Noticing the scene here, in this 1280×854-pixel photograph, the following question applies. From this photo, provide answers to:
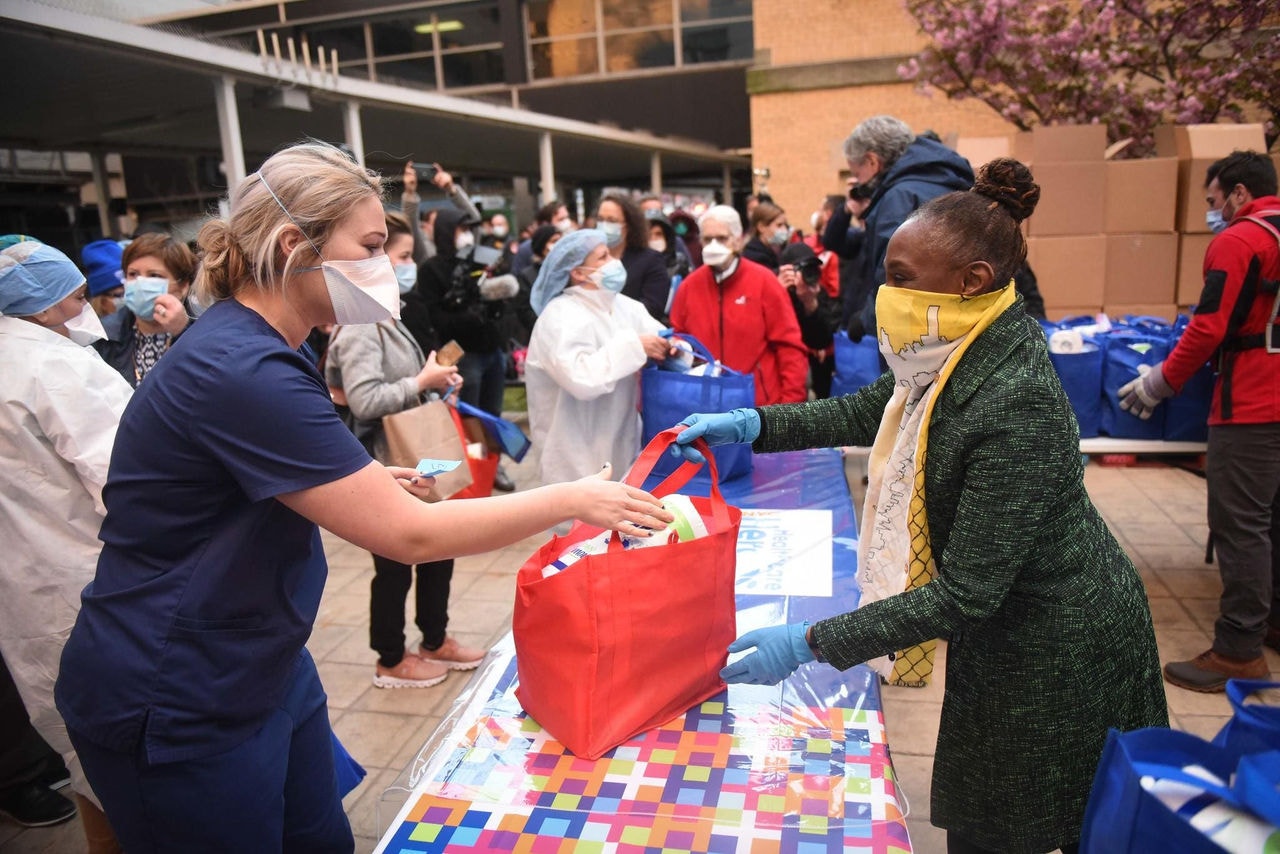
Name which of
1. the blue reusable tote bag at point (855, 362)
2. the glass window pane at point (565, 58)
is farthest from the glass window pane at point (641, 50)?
the blue reusable tote bag at point (855, 362)

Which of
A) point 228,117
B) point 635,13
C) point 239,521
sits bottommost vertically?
point 239,521

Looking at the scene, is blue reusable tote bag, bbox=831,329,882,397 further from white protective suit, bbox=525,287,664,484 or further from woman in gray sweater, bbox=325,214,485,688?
woman in gray sweater, bbox=325,214,485,688

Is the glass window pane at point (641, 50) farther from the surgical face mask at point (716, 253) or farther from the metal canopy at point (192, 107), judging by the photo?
the surgical face mask at point (716, 253)

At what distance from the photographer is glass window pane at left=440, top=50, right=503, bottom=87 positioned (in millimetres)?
17578

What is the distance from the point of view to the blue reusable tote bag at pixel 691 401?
2951 millimetres

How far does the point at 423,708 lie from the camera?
3.40m

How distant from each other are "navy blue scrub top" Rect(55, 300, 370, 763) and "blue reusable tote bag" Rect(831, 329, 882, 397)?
3227mm

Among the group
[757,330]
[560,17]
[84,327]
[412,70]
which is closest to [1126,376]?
[757,330]

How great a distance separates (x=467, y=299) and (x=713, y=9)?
43.5 feet

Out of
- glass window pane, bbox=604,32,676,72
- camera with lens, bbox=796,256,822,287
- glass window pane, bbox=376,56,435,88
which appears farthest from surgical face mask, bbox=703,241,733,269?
glass window pane, bbox=376,56,435,88

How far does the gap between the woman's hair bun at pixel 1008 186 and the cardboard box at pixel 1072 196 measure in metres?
4.57

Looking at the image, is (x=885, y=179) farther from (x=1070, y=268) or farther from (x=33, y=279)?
(x=33, y=279)

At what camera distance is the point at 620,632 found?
5.03 feet

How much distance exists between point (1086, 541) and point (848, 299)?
348cm
